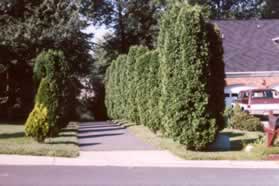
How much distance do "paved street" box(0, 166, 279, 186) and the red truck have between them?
59.2 feet

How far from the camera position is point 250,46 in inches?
1517

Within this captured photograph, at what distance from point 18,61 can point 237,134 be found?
2574cm

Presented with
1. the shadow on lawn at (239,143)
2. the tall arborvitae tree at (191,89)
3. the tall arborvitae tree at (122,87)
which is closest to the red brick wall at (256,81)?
Result: the tall arborvitae tree at (122,87)

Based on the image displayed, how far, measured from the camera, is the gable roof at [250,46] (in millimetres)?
36500

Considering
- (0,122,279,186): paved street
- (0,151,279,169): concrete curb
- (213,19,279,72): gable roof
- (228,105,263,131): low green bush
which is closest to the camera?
(0,122,279,186): paved street

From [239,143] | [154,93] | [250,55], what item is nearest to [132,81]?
[154,93]

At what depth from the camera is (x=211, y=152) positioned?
15.9 m

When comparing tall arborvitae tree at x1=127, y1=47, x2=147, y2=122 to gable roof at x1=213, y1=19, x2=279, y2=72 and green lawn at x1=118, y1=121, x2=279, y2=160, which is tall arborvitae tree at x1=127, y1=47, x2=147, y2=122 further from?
green lawn at x1=118, y1=121, x2=279, y2=160

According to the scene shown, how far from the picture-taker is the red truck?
30266 millimetres

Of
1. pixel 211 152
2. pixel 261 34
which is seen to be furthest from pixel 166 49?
pixel 261 34

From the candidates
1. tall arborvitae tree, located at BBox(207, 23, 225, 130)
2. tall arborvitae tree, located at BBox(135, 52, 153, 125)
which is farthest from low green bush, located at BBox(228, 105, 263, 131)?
tall arborvitae tree, located at BBox(207, 23, 225, 130)

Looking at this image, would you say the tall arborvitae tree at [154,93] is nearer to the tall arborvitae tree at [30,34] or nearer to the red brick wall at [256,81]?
the red brick wall at [256,81]

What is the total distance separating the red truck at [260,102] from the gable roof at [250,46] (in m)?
4.88

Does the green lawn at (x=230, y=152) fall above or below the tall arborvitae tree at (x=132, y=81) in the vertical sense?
below
